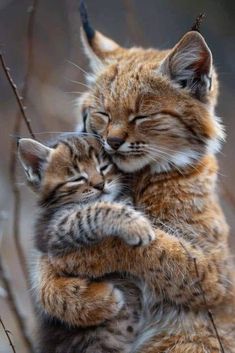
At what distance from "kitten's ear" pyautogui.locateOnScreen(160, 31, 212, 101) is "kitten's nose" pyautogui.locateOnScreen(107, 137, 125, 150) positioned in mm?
540

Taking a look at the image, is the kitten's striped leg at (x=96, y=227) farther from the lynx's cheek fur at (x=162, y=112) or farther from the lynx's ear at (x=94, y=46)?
the lynx's ear at (x=94, y=46)

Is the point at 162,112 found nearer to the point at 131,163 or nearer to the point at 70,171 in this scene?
the point at 131,163

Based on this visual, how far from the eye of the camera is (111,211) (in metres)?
5.95

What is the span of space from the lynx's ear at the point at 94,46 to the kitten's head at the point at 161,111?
1.09ft

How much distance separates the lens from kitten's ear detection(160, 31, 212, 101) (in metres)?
6.14

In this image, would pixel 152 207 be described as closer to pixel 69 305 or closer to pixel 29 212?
pixel 69 305

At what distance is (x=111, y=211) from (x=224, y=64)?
7.35 meters

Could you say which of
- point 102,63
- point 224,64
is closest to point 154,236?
point 102,63

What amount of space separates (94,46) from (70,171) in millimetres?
1039

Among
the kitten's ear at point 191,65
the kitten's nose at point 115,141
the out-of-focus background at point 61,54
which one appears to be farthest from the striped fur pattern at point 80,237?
the out-of-focus background at point 61,54

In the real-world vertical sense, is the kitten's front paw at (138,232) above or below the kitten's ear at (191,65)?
below

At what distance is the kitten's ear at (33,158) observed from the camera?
246 inches

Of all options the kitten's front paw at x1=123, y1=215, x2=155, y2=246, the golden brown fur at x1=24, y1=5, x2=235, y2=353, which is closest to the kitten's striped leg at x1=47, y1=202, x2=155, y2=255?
the kitten's front paw at x1=123, y1=215, x2=155, y2=246

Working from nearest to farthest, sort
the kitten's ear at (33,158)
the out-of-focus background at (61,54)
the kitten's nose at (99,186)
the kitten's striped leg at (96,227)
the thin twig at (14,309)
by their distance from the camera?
the kitten's striped leg at (96,227), the kitten's nose at (99,186), the kitten's ear at (33,158), the thin twig at (14,309), the out-of-focus background at (61,54)
